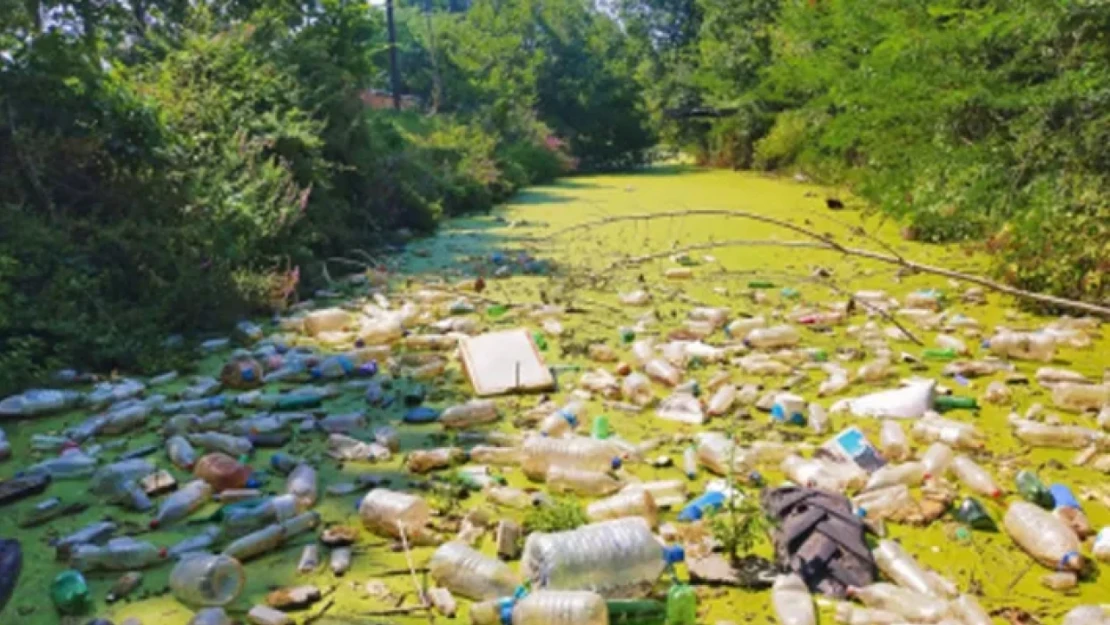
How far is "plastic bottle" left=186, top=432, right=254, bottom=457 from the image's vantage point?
3.31 metres

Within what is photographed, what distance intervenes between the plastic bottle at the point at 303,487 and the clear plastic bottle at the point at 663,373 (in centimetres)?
160

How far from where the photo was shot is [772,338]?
4.56 metres

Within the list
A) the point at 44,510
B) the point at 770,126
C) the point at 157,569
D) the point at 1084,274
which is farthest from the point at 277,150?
the point at 770,126

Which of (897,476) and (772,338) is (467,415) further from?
(772,338)

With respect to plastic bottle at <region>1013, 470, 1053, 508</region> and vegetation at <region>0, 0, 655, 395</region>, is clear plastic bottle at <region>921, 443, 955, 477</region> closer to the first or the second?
plastic bottle at <region>1013, 470, 1053, 508</region>

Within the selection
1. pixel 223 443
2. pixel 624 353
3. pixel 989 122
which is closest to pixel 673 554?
pixel 223 443

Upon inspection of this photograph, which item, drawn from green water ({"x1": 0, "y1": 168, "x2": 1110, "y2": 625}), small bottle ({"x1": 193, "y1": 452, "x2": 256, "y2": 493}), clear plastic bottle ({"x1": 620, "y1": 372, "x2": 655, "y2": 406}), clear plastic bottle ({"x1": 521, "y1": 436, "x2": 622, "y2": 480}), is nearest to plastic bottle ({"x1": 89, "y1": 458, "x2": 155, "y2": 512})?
green water ({"x1": 0, "y1": 168, "x2": 1110, "y2": 625})

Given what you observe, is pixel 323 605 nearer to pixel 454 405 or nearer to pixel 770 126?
pixel 454 405

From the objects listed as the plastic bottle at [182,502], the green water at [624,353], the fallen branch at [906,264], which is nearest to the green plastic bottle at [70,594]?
the green water at [624,353]

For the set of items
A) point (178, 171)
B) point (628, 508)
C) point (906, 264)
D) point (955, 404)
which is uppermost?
point (178, 171)

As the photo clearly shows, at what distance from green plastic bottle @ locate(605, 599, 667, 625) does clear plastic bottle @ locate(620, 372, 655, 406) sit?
161cm

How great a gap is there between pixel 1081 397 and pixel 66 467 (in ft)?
12.1

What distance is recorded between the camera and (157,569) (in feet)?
8.18

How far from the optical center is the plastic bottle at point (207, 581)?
2.30m
